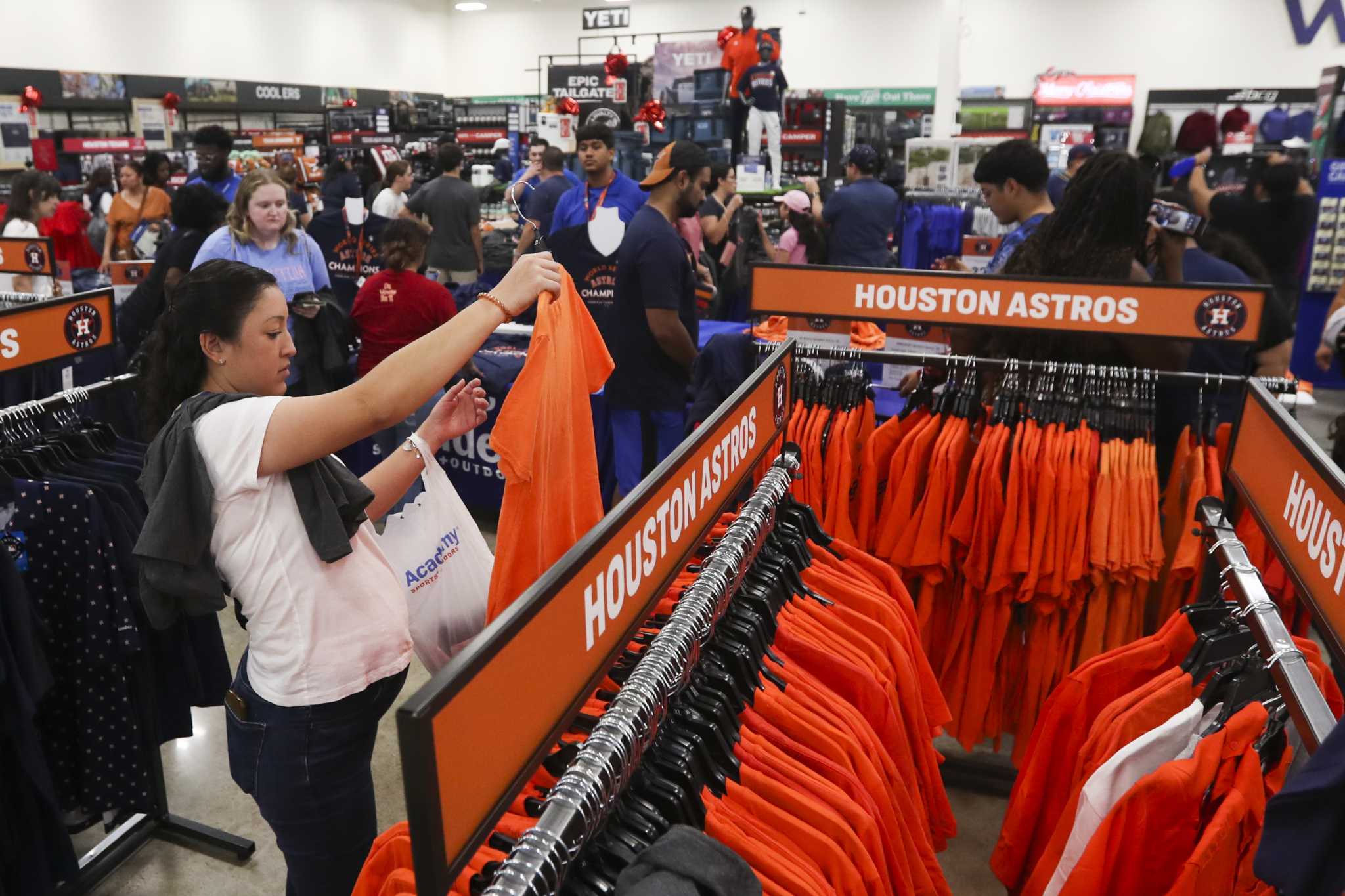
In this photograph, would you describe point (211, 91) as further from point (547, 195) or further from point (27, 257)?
point (27, 257)

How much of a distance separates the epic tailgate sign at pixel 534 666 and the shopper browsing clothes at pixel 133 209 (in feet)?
22.1

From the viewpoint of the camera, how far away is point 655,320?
3.69 m

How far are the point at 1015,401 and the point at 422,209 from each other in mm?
5557

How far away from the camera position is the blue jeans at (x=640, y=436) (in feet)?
13.3

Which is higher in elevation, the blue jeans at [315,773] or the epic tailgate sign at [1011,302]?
the epic tailgate sign at [1011,302]

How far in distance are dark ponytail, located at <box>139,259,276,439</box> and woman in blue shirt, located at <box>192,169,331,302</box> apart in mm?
2106

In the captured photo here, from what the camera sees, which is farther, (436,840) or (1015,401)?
(1015,401)

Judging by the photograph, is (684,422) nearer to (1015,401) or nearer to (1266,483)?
(1015,401)

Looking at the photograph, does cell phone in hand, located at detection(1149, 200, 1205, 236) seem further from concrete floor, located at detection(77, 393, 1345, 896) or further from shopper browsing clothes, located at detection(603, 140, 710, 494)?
concrete floor, located at detection(77, 393, 1345, 896)

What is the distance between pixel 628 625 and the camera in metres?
1.15

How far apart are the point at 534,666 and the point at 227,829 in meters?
2.47

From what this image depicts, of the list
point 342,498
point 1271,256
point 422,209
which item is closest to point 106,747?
point 342,498

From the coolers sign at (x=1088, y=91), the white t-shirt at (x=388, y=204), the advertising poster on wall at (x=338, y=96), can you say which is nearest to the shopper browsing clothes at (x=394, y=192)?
the white t-shirt at (x=388, y=204)

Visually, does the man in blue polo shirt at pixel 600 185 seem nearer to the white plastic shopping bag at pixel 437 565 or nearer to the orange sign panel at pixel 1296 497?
the white plastic shopping bag at pixel 437 565
